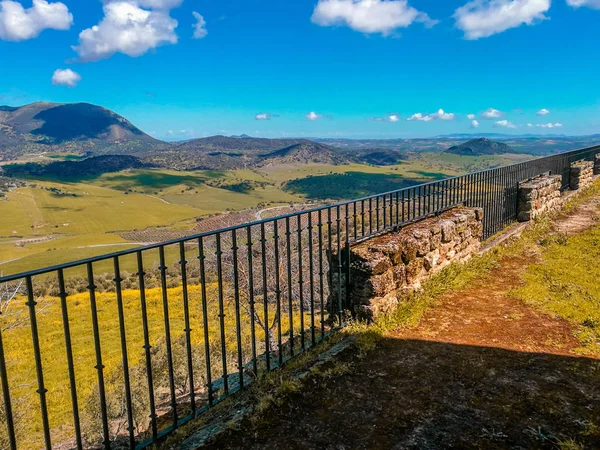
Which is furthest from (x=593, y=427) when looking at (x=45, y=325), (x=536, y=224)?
(x=45, y=325)

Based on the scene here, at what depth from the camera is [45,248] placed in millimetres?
76062

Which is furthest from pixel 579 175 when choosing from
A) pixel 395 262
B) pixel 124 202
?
pixel 124 202

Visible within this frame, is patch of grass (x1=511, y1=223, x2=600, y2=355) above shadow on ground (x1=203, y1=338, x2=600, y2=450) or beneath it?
above

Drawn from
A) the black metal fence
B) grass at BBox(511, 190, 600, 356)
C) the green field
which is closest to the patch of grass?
grass at BBox(511, 190, 600, 356)

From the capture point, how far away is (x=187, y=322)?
3.40 m

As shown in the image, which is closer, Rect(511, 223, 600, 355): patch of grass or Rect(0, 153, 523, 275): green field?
Rect(511, 223, 600, 355): patch of grass

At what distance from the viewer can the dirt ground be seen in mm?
3031

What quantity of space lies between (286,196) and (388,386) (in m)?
148

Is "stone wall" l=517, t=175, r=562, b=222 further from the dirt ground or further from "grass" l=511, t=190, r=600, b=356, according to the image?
the dirt ground

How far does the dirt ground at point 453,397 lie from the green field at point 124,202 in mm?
54126

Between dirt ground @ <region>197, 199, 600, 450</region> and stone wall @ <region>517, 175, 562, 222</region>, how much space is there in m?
5.91

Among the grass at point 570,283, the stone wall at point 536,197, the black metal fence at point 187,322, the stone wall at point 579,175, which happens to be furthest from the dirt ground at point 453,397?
the stone wall at point 579,175

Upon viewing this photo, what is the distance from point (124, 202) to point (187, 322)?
452 feet

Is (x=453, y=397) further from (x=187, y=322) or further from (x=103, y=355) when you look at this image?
(x=103, y=355)
